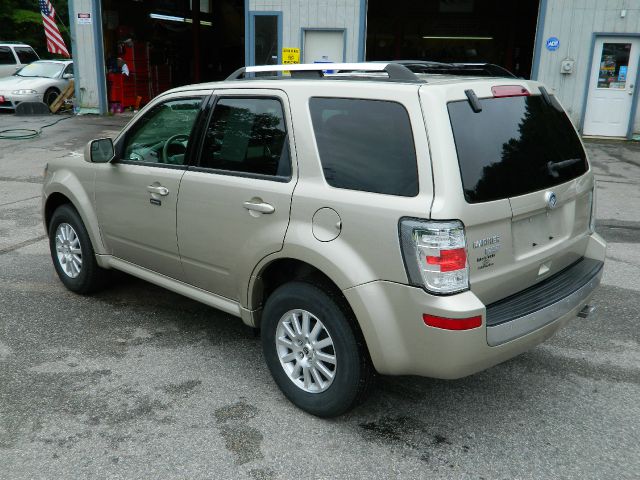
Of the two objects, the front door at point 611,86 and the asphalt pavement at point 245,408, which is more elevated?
the front door at point 611,86

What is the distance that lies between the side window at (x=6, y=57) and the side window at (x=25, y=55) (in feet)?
0.90

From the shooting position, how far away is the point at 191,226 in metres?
3.87

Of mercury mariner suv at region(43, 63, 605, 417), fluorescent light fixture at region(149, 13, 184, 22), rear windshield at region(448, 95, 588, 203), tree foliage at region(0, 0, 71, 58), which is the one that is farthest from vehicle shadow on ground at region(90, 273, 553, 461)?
tree foliage at region(0, 0, 71, 58)

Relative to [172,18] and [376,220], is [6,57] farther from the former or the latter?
[376,220]

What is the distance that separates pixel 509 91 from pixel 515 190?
22.5 inches

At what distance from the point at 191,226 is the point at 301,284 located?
0.97 m

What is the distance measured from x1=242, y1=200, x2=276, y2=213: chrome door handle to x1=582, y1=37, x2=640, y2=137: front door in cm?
1337

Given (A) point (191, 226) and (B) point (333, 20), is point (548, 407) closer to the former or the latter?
(A) point (191, 226)

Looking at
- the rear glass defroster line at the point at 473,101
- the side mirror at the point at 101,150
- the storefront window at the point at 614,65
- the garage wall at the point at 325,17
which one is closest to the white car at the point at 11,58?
the garage wall at the point at 325,17

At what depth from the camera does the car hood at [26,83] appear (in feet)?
60.0

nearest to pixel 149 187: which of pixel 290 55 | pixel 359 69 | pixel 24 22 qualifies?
pixel 359 69

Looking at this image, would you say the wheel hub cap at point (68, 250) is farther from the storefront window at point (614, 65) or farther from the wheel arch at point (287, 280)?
the storefront window at point (614, 65)

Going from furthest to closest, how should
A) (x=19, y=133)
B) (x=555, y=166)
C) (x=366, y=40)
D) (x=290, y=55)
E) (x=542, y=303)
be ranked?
(x=366, y=40) < (x=290, y=55) < (x=19, y=133) < (x=555, y=166) < (x=542, y=303)

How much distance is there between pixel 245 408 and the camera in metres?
3.44
